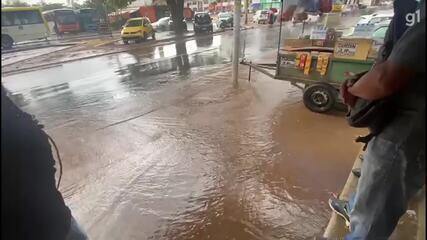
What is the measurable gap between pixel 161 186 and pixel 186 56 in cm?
1053

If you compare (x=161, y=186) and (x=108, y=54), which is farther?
(x=108, y=54)

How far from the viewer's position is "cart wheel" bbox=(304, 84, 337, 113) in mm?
5832

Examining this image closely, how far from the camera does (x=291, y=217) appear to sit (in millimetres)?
3229

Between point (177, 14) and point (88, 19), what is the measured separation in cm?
909

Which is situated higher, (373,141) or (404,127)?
(404,127)

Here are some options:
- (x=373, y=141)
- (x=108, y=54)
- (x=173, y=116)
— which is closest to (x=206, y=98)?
(x=173, y=116)

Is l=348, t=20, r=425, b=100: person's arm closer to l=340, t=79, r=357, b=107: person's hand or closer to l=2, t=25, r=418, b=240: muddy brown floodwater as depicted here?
l=340, t=79, r=357, b=107: person's hand

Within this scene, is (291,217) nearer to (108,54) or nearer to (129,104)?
(129,104)

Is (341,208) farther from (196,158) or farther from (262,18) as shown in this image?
(262,18)

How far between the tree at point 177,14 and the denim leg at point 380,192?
22.9m

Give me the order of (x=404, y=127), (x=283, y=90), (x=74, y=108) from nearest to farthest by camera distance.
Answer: (x=404, y=127)
(x=74, y=108)
(x=283, y=90)

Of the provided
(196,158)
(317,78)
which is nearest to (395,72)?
(196,158)

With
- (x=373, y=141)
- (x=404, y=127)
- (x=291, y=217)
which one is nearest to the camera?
(x=404, y=127)

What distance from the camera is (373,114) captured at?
1.66 metres
